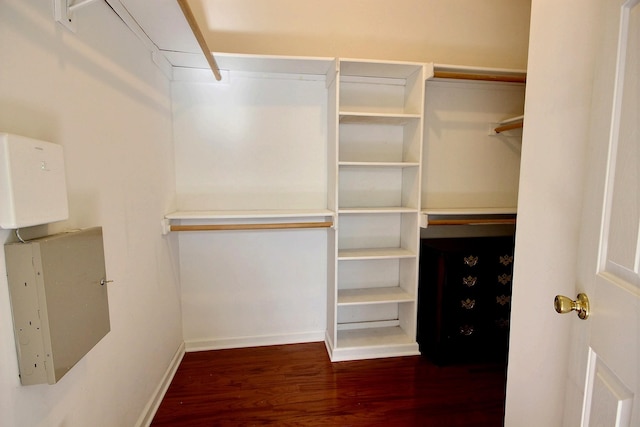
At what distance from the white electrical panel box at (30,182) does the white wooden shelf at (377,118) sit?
1522mm

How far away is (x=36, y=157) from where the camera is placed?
767 mm

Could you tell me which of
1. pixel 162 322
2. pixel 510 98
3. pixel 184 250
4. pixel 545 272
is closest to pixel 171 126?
pixel 184 250

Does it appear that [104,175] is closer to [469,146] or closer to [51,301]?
[51,301]

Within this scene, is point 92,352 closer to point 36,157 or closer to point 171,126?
point 36,157

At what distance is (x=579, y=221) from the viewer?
89cm

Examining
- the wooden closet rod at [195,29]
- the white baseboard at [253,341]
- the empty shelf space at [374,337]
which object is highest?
the wooden closet rod at [195,29]

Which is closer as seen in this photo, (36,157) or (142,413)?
(36,157)

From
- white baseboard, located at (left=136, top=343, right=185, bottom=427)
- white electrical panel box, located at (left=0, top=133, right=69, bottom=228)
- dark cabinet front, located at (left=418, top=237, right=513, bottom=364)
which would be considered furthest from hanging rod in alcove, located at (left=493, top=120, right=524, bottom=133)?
white baseboard, located at (left=136, top=343, right=185, bottom=427)

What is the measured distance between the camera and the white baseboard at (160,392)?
5.00 ft

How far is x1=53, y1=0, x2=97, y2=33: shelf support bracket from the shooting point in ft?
→ 3.09

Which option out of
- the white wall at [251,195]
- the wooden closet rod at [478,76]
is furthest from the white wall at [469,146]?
the white wall at [251,195]

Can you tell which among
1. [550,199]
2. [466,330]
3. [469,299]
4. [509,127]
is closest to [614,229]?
[550,199]

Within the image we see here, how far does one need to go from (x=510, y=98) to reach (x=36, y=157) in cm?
293

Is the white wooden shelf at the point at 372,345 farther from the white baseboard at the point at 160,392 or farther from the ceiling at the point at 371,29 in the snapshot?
the ceiling at the point at 371,29
